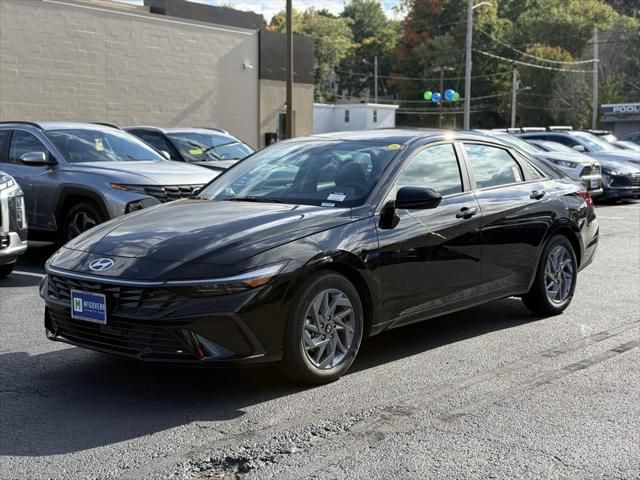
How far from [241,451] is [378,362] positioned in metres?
1.84

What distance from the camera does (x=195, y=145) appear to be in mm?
13266

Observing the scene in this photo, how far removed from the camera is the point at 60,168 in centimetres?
994

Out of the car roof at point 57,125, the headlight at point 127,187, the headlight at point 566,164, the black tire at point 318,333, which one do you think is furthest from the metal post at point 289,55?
the black tire at point 318,333

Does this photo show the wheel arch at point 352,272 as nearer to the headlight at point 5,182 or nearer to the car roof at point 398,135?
the car roof at point 398,135

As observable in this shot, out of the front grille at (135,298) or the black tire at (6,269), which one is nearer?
the front grille at (135,298)

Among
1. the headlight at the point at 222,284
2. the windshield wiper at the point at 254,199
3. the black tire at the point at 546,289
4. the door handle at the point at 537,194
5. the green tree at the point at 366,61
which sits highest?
the green tree at the point at 366,61

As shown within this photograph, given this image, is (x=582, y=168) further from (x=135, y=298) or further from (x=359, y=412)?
(x=135, y=298)

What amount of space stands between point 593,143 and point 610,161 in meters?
1.56

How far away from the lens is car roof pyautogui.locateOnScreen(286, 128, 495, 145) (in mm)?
6078

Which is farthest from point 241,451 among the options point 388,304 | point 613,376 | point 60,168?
point 60,168

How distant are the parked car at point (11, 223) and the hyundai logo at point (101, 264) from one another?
3731mm

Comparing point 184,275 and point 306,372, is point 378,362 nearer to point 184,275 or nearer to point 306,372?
point 306,372

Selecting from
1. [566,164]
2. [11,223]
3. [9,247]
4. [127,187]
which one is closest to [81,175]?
[127,187]

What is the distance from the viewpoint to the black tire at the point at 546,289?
6922mm
